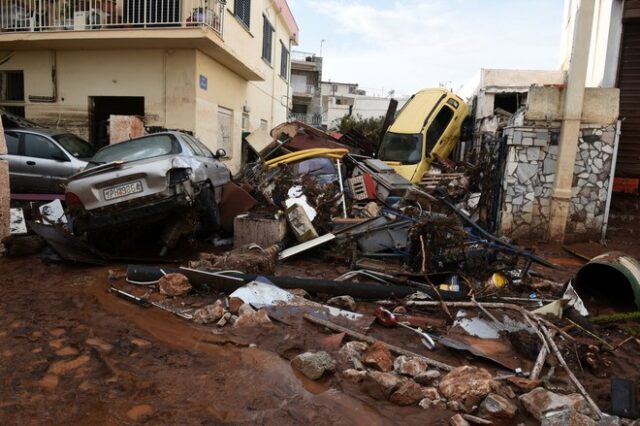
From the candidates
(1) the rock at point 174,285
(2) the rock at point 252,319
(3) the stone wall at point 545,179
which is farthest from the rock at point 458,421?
(3) the stone wall at point 545,179

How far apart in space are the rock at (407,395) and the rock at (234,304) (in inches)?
75.0

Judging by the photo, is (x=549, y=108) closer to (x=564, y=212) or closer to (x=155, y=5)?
(x=564, y=212)

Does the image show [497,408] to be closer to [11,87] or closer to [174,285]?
[174,285]

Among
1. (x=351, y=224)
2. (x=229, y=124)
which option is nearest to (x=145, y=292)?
(x=351, y=224)

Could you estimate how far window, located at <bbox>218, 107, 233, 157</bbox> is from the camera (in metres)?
13.8

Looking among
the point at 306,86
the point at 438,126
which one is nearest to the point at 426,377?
the point at 438,126

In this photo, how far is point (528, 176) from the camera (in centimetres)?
866

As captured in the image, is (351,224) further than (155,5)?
No

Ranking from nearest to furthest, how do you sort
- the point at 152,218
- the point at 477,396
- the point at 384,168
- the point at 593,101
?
the point at 477,396, the point at 152,218, the point at 593,101, the point at 384,168

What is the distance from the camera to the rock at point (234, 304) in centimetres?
447

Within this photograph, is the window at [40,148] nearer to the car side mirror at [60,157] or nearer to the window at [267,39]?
the car side mirror at [60,157]

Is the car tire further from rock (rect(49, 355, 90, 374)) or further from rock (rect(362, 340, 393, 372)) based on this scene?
rock (rect(362, 340, 393, 372))

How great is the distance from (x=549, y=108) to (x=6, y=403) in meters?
8.83

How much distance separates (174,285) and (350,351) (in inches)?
86.6
